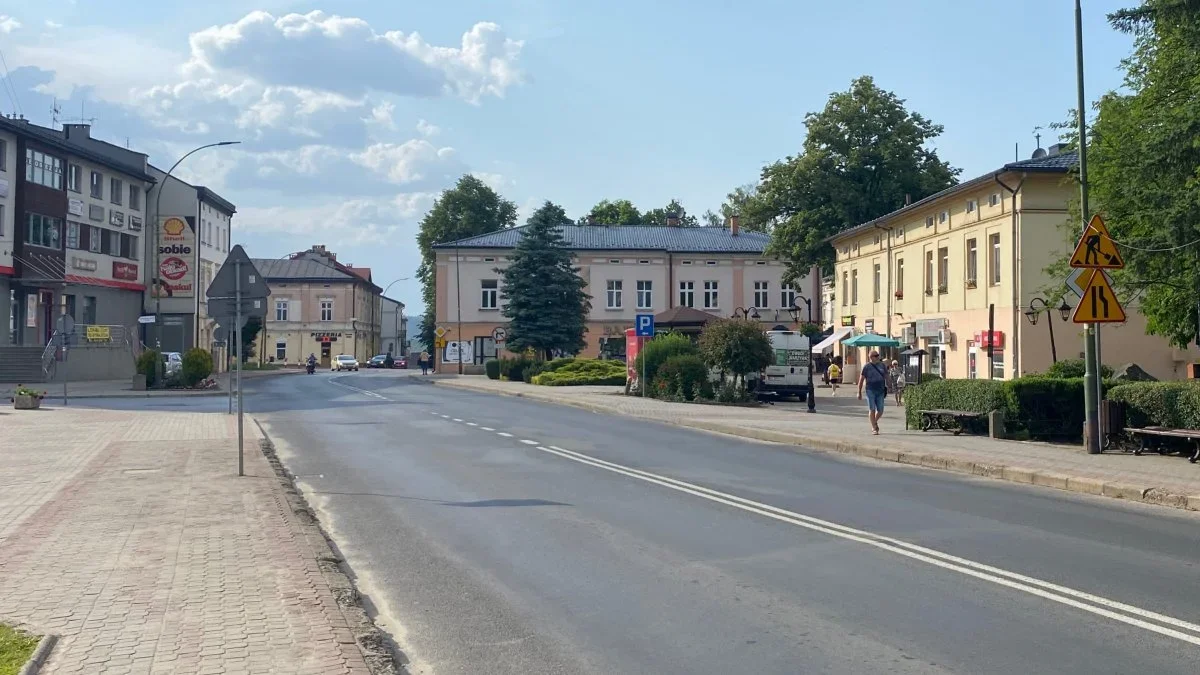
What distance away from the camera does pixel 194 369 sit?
44938 millimetres

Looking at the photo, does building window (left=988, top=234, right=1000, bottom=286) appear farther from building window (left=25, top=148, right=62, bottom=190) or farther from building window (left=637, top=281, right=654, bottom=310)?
building window (left=637, top=281, right=654, bottom=310)

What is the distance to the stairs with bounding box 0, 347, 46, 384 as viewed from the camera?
48.0 metres

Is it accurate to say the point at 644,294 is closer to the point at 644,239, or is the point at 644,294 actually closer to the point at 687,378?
the point at 644,239

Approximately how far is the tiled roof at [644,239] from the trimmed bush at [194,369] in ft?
108

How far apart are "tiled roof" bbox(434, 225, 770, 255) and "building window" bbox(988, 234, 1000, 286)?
4121 centimetres

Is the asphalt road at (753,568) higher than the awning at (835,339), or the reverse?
the awning at (835,339)

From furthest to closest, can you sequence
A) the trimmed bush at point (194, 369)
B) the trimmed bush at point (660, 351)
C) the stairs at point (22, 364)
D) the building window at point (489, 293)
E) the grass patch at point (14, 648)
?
the building window at point (489, 293) → the stairs at point (22, 364) → the trimmed bush at point (194, 369) → the trimmed bush at point (660, 351) → the grass patch at point (14, 648)

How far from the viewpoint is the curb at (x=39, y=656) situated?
5590 millimetres

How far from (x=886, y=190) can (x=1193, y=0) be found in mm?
42233

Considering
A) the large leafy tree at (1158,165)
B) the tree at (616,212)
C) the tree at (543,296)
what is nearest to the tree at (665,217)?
the tree at (616,212)

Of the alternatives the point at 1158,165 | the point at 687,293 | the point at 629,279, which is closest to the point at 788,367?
the point at 1158,165

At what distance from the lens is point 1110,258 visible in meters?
17.3

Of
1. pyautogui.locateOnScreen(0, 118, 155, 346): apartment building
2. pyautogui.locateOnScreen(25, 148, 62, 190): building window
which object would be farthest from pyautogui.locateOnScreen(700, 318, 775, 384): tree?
pyautogui.locateOnScreen(25, 148, 62, 190): building window

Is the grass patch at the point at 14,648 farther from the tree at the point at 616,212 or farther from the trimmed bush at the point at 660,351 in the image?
the tree at the point at 616,212
